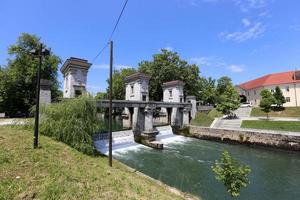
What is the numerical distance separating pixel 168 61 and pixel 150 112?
67.6 feet

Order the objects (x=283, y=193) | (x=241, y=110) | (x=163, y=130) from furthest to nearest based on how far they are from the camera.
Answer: (x=241, y=110) < (x=163, y=130) < (x=283, y=193)

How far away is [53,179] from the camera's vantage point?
6523mm

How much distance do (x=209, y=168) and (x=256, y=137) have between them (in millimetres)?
11675

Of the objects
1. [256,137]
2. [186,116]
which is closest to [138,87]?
[186,116]

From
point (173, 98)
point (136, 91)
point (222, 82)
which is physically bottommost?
point (173, 98)

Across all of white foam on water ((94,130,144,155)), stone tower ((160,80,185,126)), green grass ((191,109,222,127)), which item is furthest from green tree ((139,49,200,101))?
white foam on water ((94,130,144,155))

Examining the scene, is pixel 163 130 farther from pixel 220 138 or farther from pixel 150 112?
pixel 220 138

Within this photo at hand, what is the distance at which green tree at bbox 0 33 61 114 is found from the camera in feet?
77.8

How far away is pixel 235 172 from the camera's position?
7.09 m

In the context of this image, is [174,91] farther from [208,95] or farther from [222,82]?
[222,82]

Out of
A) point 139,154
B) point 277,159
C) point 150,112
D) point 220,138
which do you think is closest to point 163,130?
point 150,112

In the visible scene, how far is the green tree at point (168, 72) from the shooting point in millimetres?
41219

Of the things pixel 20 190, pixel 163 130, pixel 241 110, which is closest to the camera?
pixel 20 190

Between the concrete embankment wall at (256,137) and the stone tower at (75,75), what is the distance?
1871 centimetres
